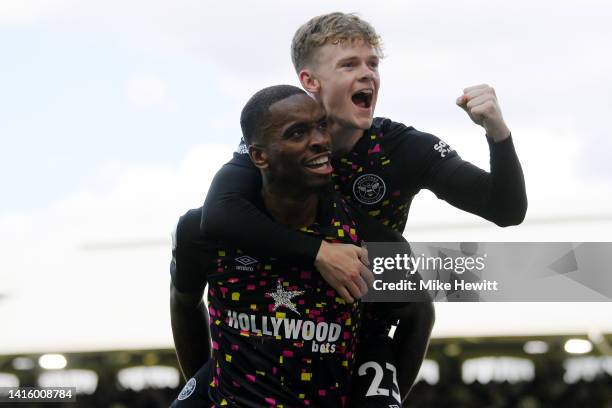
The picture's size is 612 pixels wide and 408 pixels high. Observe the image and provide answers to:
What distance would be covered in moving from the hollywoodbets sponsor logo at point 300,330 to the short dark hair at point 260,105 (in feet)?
2.07

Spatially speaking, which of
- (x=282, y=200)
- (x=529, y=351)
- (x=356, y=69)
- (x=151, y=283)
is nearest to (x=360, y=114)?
(x=356, y=69)

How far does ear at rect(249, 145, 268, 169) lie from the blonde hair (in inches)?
26.6

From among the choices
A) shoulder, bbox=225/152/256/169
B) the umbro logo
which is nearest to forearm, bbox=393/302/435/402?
the umbro logo

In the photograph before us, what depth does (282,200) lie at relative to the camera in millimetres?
4266

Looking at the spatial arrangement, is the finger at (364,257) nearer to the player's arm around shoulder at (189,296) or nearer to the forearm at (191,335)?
the player's arm around shoulder at (189,296)

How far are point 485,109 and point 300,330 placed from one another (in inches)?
39.2

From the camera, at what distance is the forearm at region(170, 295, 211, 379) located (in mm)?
4871

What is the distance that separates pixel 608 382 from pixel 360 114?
8.43 metres

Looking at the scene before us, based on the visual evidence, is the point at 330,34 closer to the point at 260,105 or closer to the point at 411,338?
the point at 260,105

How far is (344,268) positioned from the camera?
4.06 meters

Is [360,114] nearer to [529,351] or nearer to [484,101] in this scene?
[484,101]

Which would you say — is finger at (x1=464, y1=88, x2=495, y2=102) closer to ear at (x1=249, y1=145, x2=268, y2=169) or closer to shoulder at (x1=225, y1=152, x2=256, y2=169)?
ear at (x1=249, y1=145, x2=268, y2=169)

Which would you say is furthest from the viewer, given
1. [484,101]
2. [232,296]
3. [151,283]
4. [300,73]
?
[151,283]

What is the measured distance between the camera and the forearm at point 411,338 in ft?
15.6
